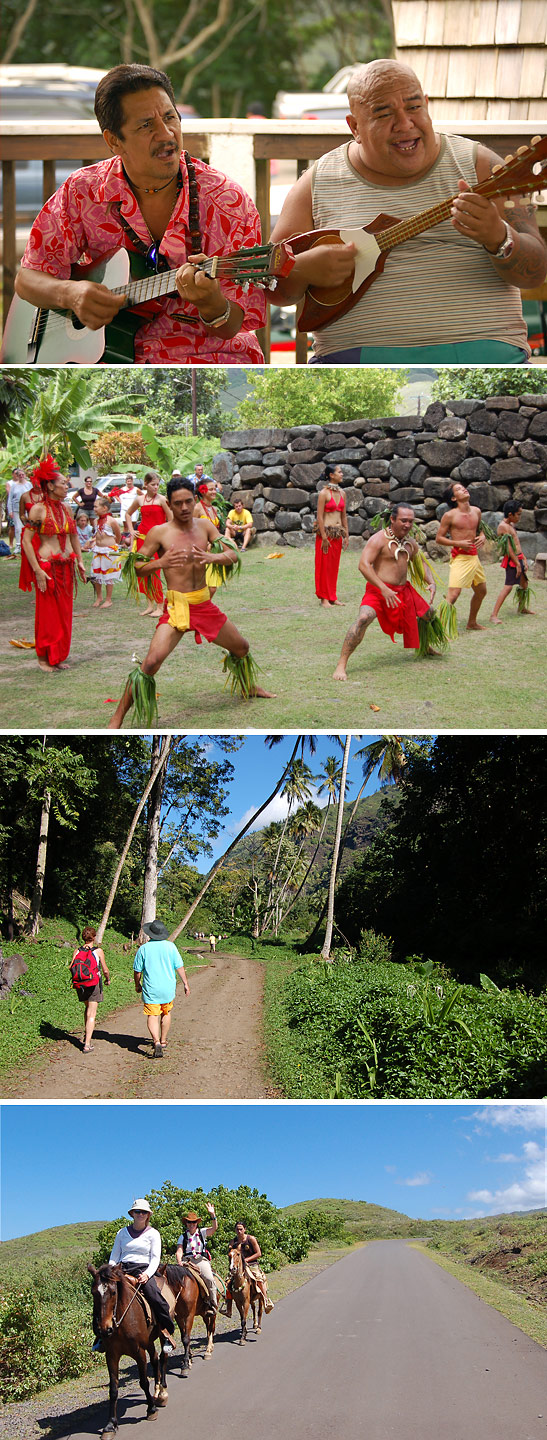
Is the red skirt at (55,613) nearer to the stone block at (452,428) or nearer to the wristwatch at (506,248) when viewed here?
the stone block at (452,428)

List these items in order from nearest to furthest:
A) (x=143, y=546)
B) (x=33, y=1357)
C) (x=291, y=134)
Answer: (x=143, y=546), (x=33, y=1357), (x=291, y=134)

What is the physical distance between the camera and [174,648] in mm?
4273

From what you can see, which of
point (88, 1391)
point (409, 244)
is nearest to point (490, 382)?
point (409, 244)

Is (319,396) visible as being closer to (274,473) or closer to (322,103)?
(274,473)

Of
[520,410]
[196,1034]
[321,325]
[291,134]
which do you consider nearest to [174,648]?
[321,325]

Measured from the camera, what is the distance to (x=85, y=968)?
210 inches

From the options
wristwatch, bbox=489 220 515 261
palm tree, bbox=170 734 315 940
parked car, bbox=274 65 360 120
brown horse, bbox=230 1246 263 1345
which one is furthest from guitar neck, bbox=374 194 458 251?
parked car, bbox=274 65 360 120

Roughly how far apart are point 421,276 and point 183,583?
131cm

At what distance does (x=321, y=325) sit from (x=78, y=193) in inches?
34.7

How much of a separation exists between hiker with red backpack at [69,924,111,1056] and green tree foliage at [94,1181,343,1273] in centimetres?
73

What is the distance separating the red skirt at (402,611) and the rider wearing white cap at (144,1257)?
101 inches

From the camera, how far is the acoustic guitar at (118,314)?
3.60m

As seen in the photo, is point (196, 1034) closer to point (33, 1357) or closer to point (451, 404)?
point (33, 1357)

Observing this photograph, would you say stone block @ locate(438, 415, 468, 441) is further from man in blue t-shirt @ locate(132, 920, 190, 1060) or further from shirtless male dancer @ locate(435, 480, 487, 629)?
man in blue t-shirt @ locate(132, 920, 190, 1060)
